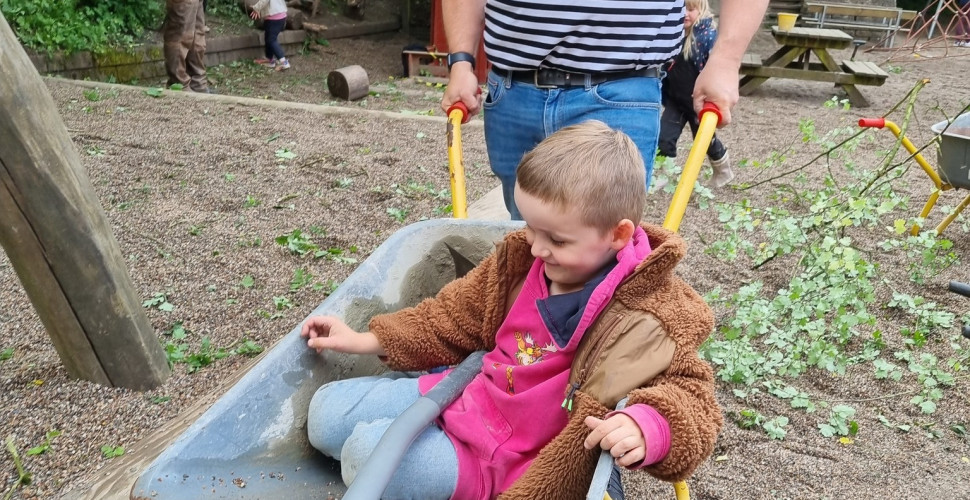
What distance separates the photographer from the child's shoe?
16.4ft

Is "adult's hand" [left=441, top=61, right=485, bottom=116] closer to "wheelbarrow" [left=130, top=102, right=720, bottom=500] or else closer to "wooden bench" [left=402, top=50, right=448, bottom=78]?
"wheelbarrow" [left=130, top=102, right=720, bottom=500]

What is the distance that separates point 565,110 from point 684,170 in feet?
1.25

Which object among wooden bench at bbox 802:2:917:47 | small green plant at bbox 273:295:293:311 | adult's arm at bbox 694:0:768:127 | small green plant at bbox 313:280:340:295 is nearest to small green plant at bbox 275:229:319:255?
small green plant at bbox 313:280:340:295

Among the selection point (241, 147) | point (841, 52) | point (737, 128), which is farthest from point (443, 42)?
point (841, 52)

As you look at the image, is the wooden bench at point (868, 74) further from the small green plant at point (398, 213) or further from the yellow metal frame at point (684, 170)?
the yellow metal frame at point (684, 170)

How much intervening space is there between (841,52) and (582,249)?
1174 centimetres

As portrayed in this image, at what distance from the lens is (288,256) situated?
143 inches

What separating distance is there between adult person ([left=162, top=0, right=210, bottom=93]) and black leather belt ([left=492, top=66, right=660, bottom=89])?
521 centimetres

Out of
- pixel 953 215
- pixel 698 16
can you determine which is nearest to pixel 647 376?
pixel 953 215

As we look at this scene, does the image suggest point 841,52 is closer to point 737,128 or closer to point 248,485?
point 737,128

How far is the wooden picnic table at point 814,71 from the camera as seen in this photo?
779 cm

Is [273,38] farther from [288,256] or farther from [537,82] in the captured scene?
[537,82]

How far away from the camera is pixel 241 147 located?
508cm

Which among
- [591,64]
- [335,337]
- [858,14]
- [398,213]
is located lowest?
[858,14]
